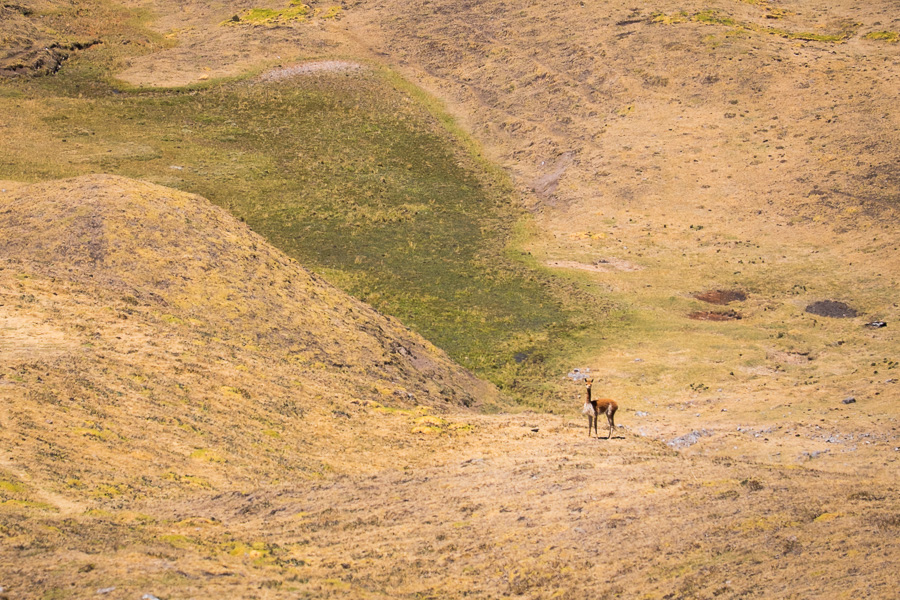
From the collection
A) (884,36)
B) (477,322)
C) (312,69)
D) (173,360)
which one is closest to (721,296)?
(477,322)

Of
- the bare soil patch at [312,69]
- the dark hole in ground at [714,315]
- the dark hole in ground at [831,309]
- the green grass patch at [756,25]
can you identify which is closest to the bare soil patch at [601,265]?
the dark hole in ground at [714,315]

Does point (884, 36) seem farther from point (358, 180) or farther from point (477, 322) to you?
point (477, 322)

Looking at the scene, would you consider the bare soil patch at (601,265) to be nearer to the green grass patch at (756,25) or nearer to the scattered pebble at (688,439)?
the scattered pebble at (688,439)

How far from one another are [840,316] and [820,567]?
24.0 m

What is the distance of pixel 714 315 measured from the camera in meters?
33.8

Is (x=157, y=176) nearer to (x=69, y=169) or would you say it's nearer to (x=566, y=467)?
(x=69, y=169)

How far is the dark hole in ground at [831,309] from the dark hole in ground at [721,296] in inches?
112

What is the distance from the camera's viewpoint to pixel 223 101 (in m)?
55.2

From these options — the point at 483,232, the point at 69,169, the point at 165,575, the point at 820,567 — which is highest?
the point at 165,575

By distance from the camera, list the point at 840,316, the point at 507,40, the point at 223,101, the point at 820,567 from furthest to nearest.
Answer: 1. the point at 507,40
2. the point at 223,101
3. the point at 840,316
4. the point at 820,567

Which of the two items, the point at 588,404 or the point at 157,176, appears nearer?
the point at 588,404

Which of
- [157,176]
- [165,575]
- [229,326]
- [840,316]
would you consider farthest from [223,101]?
[165,575]

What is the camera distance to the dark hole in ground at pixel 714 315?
1316 inches

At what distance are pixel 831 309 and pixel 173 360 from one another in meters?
27.0
